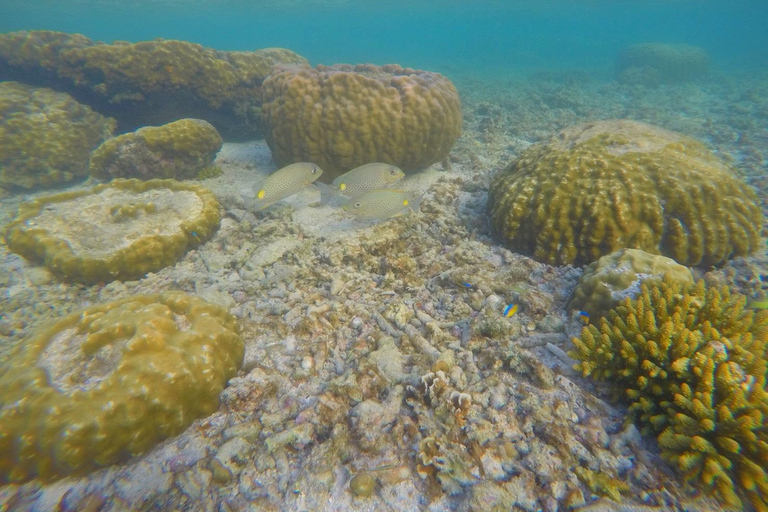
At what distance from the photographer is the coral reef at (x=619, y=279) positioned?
334 cm

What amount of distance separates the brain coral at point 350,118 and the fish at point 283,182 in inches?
60.9

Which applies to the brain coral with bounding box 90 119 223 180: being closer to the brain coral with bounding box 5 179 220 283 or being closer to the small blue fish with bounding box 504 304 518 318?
the brain coral with bounding box 5 179 220 283

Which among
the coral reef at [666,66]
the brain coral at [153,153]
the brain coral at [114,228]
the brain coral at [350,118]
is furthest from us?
the coral reef at [666,66]

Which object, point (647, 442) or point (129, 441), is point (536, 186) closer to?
point (647, 442)

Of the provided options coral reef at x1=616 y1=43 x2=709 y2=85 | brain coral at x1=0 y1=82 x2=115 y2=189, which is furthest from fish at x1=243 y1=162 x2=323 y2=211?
coral reef at x1=616 y1=43 x2=709 y2=85

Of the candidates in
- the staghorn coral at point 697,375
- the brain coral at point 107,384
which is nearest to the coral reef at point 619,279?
the staghorn coral at point 697,375

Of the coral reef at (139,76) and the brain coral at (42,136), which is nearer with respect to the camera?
the brain coral at (42,136)

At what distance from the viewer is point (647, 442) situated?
2383mm

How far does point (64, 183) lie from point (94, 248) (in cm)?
532

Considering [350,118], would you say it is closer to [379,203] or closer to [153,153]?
→ [379,203]

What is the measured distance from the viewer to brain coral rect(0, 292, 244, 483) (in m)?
2.33

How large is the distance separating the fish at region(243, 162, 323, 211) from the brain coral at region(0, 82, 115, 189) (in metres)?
6.63

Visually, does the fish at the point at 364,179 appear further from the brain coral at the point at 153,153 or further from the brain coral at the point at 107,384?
the brain coral at the point at 153,153

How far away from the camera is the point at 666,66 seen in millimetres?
24703
